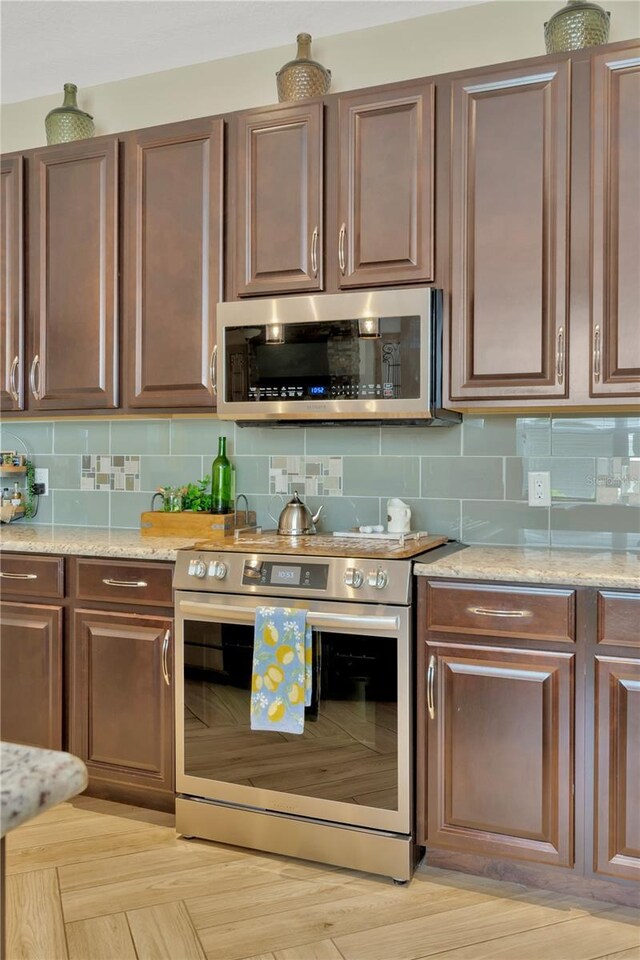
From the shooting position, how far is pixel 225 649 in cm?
228

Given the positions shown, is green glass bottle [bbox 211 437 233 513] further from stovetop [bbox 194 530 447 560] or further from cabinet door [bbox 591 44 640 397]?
cabinet door [bbox 591 44 640 397]

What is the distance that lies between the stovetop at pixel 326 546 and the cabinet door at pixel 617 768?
2.11 ft

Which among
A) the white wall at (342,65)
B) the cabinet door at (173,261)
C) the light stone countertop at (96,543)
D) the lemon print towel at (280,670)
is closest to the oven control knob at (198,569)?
the light stone countertop at (96,543)

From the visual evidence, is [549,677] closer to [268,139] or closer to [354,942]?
[354,942]

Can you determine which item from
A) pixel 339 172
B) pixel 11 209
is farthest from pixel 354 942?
pixel 11 209

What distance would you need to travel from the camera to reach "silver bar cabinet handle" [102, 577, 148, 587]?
2.47 meters

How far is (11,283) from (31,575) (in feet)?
4.04

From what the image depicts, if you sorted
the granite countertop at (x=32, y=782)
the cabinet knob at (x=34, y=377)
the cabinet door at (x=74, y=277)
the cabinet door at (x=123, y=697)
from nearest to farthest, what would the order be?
the granite countertop at (x=32, y=782)
the cabinet door at (x=123, y=697)
the cabinet door at (x=74, y=277)
the cabinet knob at (x=34, y=377)

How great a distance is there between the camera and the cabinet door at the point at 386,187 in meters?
2.37

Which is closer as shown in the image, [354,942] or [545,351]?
[354,942]

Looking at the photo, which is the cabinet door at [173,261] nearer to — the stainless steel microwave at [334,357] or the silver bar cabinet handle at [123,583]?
the stainless steel microwave at [334,357]

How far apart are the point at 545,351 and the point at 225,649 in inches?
53.2

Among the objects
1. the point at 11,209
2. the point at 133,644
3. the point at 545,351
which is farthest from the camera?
the point at 11,209

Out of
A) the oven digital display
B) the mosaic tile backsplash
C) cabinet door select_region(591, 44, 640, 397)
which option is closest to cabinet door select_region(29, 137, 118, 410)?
the mosaic tile backsplash
